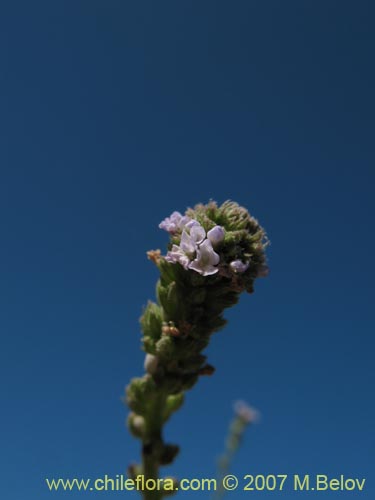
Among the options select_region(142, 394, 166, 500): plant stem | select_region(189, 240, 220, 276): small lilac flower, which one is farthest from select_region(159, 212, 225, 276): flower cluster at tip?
select_region(142, 394, 166, 500): plant stem

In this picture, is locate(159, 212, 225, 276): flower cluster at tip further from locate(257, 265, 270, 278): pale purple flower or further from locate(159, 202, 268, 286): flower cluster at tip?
locate(257, 265, 270, 278): pale purple flower

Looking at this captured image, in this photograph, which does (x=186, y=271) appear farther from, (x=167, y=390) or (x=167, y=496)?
(x=167, y=496)

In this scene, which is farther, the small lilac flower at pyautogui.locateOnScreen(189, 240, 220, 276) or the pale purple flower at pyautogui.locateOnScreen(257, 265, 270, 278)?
the pale purple flower at pyautogui.locateOnScreen(257, 265, 270, 278)

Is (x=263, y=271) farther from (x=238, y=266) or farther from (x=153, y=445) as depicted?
(x=153, y=445)

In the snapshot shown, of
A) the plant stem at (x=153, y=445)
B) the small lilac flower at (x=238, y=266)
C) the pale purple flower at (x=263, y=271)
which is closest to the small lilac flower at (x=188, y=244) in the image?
the small lilac flower at (x=238, y=266)

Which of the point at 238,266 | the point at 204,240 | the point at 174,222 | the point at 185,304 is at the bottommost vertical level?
the point at 185,304

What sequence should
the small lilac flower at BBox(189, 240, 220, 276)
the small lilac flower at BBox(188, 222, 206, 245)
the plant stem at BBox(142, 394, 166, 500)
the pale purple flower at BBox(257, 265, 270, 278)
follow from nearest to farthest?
the plant stem at BBox(142, 394, 166, 500)
the small lilac flower at BBox(189, 240, 220, 276)
the small lilac flower at BBox(188, 222, 206, 245)
the pale purple flower at BBox(257, 265, 270, 278)

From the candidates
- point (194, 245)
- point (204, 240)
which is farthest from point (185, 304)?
point (204, 240)

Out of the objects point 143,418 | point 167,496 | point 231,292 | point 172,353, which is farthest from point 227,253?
A: point 167,496
